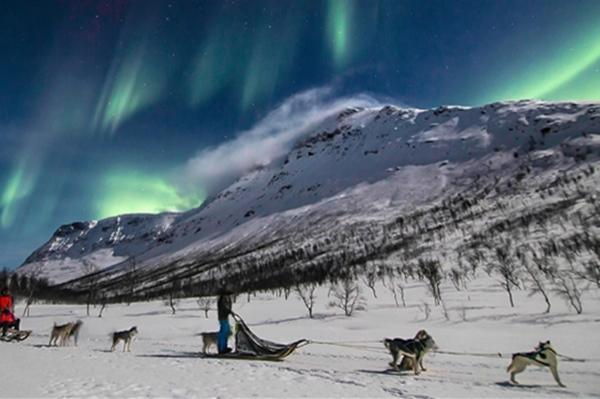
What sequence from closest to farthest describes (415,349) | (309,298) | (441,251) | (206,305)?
(415,349)
(206,305)
(309,298)
(441,251)

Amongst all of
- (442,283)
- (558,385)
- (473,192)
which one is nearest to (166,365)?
(558,385)

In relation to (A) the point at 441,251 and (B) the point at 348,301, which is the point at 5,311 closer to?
(B) the point at 348,301

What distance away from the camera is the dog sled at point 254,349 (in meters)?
12.5

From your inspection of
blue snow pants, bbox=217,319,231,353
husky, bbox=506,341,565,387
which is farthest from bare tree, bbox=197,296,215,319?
husky, bbox=506,341,565,387

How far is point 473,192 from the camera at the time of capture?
19075 cm

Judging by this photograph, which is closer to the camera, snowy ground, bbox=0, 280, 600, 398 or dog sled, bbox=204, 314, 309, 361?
snowy ground, bbox=0, 280, 600, 398

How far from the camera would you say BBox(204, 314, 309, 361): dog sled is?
12523 millimetres

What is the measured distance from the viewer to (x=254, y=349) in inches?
511

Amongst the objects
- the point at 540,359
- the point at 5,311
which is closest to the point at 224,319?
the point at 540,359

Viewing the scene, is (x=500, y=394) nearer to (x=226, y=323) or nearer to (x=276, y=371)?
(x=276, y=371)

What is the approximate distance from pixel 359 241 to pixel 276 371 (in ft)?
465

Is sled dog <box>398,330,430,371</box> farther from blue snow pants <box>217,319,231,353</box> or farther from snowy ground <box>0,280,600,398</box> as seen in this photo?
blue snow pants <box>217,319,231,353</box>

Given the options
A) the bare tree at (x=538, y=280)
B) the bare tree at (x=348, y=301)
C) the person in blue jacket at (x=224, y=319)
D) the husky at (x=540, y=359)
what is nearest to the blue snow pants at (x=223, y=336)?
the person in blue jacket at (x=224, y=319)

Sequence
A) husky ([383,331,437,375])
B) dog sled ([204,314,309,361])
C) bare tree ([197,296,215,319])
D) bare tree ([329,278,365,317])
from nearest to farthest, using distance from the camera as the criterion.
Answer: husky ([383,331,437,375]) → dog sled ([204,314,309,361]) → bare tree ([329,278,365,317]) → bare tree ([197,296,215,319])
